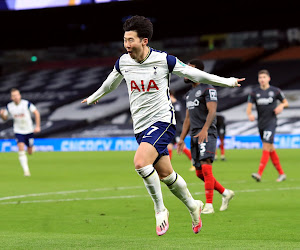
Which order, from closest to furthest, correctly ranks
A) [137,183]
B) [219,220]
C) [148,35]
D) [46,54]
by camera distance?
[148,35] → [219,220] → [137,183] → [46,54]

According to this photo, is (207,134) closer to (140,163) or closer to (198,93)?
(198,93)

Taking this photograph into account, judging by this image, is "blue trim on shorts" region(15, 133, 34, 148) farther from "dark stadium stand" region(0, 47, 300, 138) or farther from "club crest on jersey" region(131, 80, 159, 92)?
"dark stadium stand" region(0, 47, 300, 138)

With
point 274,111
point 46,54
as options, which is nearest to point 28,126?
point 274,111

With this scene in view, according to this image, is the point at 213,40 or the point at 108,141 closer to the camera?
the point at 108,141

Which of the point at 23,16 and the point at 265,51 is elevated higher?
the point at 23,16

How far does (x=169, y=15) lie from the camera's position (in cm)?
3716

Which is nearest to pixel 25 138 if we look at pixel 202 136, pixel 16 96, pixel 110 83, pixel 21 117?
pixel 21 117

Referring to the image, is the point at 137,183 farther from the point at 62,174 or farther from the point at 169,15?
the point at 169,15

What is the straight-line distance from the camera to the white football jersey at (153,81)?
24.8 feet

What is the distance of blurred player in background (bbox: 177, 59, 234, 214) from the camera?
33.7 ft

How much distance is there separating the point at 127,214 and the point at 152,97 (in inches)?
125

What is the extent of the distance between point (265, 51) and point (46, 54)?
691 inches

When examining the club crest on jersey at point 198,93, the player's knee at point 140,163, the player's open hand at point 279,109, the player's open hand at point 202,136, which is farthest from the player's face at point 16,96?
the player's knee at point 140,163

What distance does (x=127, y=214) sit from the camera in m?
10.3
